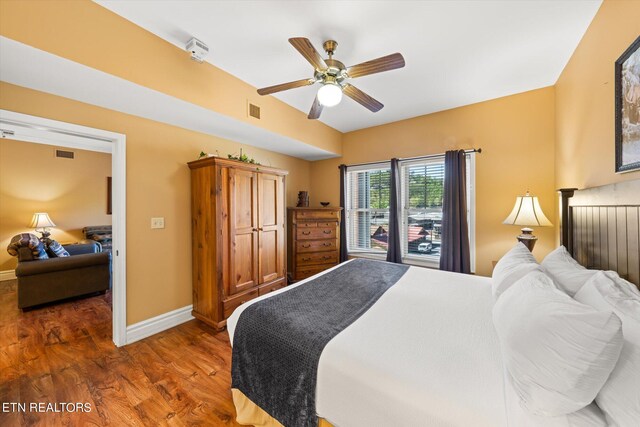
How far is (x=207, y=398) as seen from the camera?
1676 mm

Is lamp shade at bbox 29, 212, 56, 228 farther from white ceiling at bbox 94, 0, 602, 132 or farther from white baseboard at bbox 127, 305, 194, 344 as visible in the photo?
white ceiling at bbox 94, 0, 602, 132

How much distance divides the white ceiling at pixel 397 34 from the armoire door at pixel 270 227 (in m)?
1.17

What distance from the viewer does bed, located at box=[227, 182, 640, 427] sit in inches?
32.3

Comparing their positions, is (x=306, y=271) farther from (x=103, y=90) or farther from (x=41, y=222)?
(x=41, y=222)

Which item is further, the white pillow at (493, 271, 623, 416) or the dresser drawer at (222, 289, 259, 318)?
the dresser drawer at (222, 289, 259, 318)

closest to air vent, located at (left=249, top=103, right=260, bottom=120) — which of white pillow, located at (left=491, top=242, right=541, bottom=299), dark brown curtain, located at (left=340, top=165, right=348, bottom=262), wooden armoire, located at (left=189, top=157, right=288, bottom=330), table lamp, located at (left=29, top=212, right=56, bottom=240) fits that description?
wooden armoire, located at (left=189, top=157, right=288, bottom=330)

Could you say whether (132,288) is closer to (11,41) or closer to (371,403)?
(11,41)

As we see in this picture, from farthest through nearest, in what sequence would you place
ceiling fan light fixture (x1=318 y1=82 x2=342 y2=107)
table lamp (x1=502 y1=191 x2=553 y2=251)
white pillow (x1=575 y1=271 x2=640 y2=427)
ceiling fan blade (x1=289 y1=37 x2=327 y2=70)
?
table lamp (x1=502 y1=191 x2=553 y2=251)
ceiling fan light fixture (x1=318 y1=82 x2=342 y2=107)
ceiling fan blade (x1=289 y1=37 x2=327 y2=70)
white pillow (x1=575 y1=271 x2=640 y2=427)

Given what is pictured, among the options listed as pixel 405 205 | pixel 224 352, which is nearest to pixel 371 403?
pixel 224 352

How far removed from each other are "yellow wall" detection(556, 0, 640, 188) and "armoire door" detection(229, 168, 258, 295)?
293 cm

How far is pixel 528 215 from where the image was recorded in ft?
7.88

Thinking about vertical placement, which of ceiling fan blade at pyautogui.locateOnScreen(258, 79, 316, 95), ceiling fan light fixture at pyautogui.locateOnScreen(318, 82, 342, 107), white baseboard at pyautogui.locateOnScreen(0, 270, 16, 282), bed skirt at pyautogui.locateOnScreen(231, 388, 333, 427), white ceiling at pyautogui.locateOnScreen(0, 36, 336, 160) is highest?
ceiling fan blade at pyautogui.locateOnScreen(258, 79, 316, 95)

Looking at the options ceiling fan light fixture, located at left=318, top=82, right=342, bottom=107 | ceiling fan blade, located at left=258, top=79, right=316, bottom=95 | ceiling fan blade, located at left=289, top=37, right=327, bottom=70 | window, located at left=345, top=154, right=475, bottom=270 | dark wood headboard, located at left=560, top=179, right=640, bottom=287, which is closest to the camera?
dark wood headboard, located at left=560, top=179, right=640, bottom=287

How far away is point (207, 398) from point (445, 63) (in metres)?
3.40
